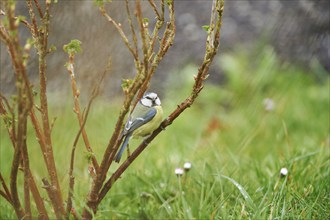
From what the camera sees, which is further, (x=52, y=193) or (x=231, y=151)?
(x=231, y=151)

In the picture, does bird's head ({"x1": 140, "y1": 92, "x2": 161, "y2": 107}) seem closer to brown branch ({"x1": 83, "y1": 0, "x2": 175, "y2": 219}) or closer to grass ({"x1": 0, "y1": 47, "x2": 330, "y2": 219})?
brown branch ({"x1": 83, "y1": 0, "x2": 175, "y2": 219})

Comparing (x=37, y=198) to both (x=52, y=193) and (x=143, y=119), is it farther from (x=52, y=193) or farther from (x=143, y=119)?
(x=143, y=119)

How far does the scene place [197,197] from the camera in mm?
2498

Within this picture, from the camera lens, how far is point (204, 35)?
4922mm

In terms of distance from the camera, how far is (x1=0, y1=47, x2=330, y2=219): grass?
235 cm

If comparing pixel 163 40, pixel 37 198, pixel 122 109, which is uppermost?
pixel 163 40

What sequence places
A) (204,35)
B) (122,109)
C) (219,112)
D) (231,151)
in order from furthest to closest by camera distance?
(204,35), (219,112), (231,151), (122,109)

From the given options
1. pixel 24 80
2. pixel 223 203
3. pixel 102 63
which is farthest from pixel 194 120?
pixel 24 80

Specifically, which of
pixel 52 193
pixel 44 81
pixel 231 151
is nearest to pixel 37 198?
pixel 52 193

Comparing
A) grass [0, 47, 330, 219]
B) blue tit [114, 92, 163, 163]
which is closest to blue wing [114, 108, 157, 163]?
blue tit [114, 92, 163, 163]

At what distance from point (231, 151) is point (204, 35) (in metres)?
1.75

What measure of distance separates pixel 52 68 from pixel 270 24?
1.73 meters

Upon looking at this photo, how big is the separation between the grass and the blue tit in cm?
18

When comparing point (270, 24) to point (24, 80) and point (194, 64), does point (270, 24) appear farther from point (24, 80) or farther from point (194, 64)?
point (24, 80)
